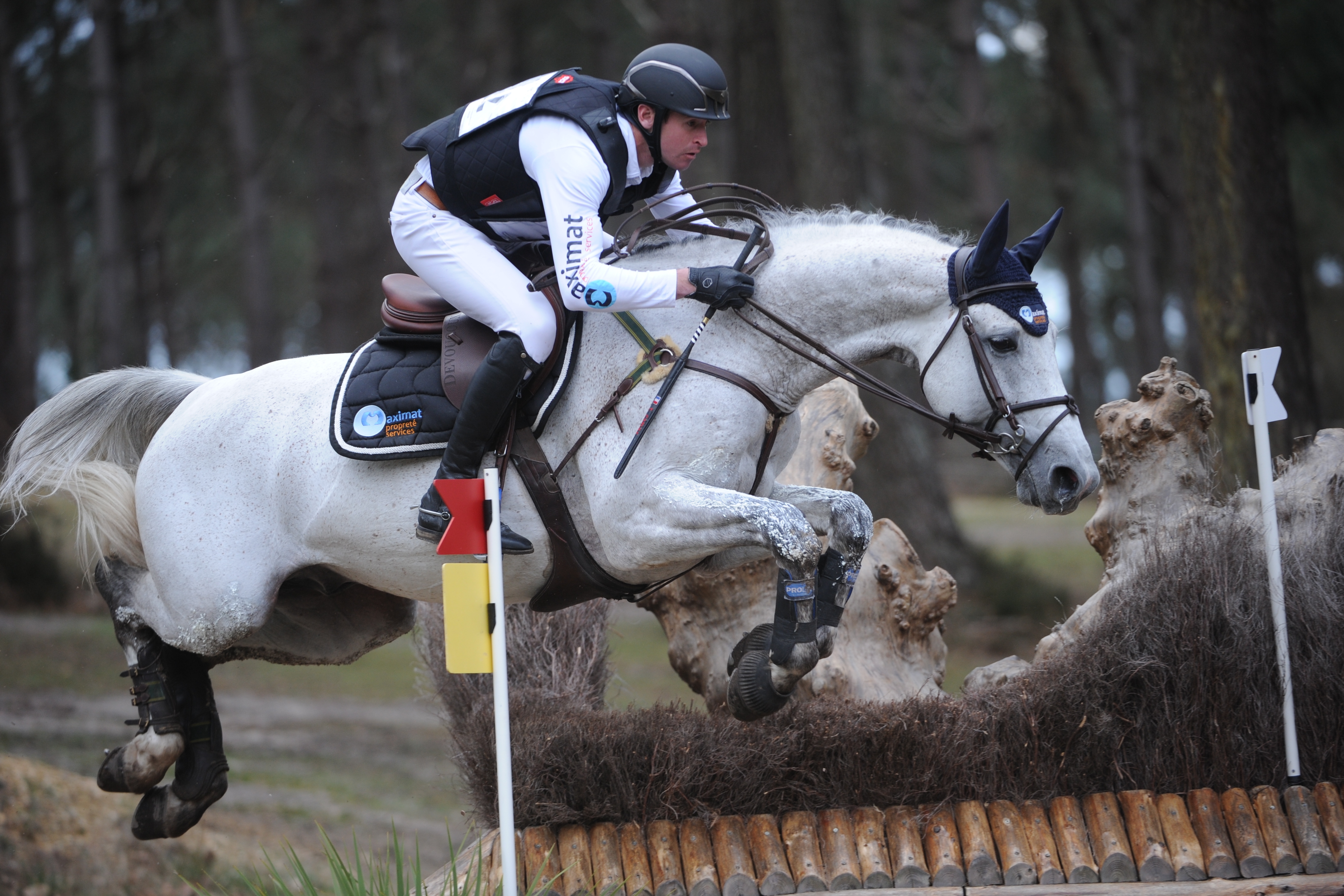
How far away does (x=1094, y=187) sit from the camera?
2062 cm

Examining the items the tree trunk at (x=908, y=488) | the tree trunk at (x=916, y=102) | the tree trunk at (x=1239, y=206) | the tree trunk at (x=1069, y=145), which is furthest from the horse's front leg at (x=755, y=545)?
the tree trunk at (x=1069, y=145)

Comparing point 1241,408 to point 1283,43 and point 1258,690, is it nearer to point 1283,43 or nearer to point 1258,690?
point 1258,690

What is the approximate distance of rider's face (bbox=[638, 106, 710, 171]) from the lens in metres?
3.13

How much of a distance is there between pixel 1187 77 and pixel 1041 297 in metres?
4.23

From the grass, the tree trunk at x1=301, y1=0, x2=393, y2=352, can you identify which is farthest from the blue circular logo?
the tree trunk at x1=301, y1=0, x2=393, y2=352

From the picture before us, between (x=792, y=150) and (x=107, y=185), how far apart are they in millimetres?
9228

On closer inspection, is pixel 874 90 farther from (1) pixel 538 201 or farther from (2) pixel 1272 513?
(1) pixel 538 201

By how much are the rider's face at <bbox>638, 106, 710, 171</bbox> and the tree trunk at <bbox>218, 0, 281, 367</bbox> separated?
993 cm

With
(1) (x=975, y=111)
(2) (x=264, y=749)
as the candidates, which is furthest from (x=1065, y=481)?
(1) (x=975, y=111)

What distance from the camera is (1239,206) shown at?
612 centimetres

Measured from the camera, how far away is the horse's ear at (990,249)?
2.89m

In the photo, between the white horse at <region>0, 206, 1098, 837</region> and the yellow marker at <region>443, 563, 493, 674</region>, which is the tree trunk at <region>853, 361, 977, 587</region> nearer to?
the white horse at <region>0, 206, 1098, 837</region>

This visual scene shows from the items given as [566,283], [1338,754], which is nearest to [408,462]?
[566,283]

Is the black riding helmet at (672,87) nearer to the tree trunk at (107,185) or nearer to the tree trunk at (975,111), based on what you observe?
the tree trunk at (975,111)
